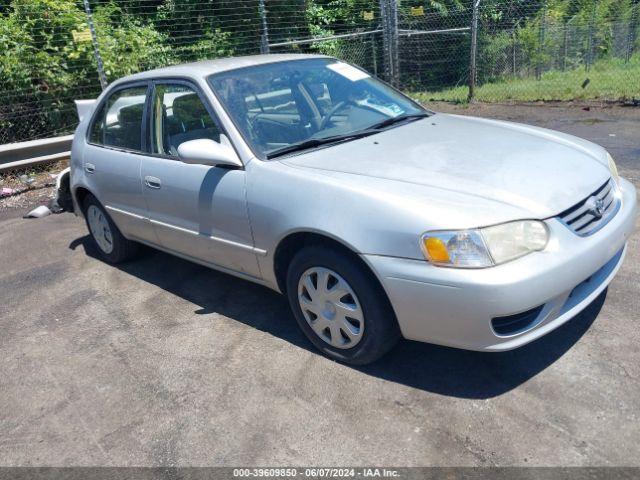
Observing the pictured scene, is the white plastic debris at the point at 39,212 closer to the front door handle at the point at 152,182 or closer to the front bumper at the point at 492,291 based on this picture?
the front door handle at the point at 152,182

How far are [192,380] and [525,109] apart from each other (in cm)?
876

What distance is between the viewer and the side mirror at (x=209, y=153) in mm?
3510

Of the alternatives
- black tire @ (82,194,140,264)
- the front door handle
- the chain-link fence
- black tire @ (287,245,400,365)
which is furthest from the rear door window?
the chain-link fence

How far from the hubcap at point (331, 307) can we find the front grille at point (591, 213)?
1.12m

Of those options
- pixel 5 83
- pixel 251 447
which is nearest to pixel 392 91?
pixel 251 447

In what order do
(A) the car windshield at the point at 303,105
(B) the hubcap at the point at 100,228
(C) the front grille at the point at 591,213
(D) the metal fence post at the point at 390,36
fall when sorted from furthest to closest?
(D) the metal fence post at the point at 390,36
(B) the hubcap at the point at 100,228
(A) the car windshield at the point at 303,105
(C) the front grille at the point at 591,213

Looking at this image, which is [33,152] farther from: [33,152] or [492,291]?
[492,291]

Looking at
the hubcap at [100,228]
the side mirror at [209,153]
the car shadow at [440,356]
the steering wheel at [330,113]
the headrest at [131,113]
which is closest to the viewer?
the car shadow at [440,356]

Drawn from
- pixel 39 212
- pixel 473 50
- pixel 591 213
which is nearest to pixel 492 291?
pixel 591 213

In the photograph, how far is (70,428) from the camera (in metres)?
3.12

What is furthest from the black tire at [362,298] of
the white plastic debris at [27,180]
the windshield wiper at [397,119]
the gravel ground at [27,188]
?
the white plastic debris at [27,180]

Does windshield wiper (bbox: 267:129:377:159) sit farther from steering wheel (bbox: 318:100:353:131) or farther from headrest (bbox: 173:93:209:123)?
headrest (bbox: 173:93:209:123)

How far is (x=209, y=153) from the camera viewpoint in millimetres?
3508

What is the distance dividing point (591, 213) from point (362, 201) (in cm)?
119
